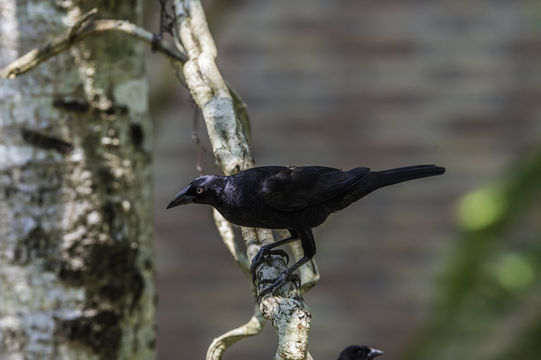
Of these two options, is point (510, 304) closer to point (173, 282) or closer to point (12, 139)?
point (173, 282)

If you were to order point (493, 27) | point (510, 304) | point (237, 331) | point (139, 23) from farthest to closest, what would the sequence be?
1. point (493, 27)
2. point (510, 304)
3. point (139, 23)
4. point (237, 331)

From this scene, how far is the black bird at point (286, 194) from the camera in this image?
2018 millimetres

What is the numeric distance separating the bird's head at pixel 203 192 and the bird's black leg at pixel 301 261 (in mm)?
276

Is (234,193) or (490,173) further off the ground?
(490,173)

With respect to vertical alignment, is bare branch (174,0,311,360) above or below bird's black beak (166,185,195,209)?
above

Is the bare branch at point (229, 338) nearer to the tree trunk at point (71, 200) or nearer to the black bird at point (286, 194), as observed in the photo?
the black bird at point (286, 194)

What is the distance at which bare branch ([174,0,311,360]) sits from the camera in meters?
1.89

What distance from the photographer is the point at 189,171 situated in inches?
223

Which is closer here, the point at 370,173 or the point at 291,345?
the point at 291,345

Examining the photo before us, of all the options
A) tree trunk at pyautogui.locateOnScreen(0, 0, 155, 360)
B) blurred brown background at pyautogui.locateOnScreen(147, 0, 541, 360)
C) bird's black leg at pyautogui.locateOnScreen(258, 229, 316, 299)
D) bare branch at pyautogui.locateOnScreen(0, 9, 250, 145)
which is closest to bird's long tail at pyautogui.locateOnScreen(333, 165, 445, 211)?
bird's black leg at pyautogui.locateOnScreen(258, 229, 316, 299)

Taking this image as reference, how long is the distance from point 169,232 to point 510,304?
8.11ft

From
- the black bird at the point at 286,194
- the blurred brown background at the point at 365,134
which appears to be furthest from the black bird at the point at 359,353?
the blurred brown background at the point at 365,134

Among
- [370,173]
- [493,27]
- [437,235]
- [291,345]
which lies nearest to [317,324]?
[437,235]

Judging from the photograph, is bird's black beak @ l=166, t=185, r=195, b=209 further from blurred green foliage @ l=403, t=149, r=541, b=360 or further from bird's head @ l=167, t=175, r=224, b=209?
blurred green foliage @ l=403, t=149, r=541, b=360
